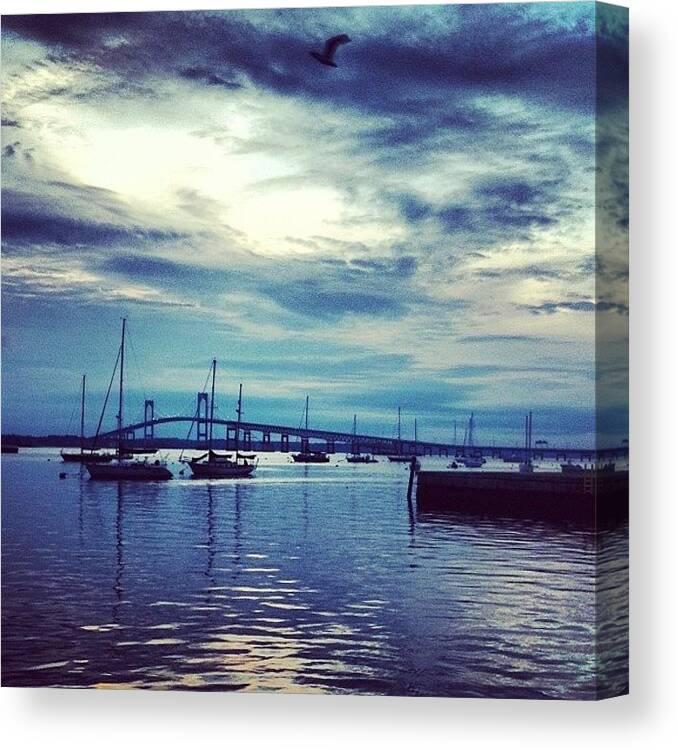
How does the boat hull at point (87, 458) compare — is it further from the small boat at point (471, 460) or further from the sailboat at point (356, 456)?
the small boat at point (471, 460)

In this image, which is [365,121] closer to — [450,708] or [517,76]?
[517,76]

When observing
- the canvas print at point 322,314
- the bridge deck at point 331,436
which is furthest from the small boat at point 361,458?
the canvas print at point 322,314

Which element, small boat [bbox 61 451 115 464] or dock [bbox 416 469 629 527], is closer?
dock [bbox 416 469 629 527]

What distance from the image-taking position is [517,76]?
9.26 m

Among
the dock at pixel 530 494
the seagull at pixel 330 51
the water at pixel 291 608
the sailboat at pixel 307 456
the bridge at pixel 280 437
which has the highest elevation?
the seagull at pixel 330 51

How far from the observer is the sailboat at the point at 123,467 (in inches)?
394

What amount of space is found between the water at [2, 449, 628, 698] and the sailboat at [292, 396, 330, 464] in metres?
0.67

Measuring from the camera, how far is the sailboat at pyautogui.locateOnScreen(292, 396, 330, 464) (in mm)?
10609

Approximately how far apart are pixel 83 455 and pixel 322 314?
2.16 m

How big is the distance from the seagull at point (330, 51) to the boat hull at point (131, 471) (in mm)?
3290

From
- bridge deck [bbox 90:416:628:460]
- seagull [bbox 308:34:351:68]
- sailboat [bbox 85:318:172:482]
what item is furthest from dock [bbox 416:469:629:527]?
seagull [bbox 308:34:351:68]

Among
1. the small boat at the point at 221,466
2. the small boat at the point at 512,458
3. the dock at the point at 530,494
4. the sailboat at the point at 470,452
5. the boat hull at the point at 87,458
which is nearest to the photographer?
the dock at the point at 530,494

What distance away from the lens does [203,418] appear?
403 inches

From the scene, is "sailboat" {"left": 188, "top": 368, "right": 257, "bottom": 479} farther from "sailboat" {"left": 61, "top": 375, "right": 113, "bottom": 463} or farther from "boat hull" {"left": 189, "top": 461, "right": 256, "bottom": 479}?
"sailboat" {"left": 61, "top": 375, "right": 113, "bottom": 463}
